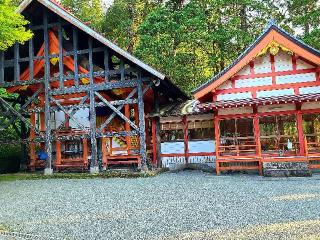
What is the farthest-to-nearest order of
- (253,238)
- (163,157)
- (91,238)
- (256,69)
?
(163,157), (256,69), (91,238), (253,238)

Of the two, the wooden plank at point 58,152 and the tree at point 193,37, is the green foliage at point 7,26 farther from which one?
the tree at point 193,37

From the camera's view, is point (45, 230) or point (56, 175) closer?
point (45, 230)

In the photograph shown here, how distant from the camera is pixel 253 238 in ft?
19.0

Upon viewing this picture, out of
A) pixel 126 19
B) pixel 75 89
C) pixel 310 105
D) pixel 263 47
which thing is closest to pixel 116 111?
pixel 75 89

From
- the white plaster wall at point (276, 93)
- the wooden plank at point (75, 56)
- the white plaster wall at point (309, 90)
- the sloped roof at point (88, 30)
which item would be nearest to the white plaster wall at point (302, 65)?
the white plaster wall at point (309, 90)

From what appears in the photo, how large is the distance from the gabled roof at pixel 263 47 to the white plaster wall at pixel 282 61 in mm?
697

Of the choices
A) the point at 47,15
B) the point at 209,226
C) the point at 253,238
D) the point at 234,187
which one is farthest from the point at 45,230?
the point at 47,15

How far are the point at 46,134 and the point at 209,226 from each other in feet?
39.5

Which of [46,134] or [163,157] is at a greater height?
[46,134]

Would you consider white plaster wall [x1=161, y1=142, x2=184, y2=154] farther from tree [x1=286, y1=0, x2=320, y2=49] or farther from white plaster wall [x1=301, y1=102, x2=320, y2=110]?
tree [x1=286, y1=0, x2=320, y2=49]

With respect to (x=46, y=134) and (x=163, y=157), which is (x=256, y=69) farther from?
(x=46, y=134)

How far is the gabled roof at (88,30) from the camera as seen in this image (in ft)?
48.8

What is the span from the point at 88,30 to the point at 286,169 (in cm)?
1049

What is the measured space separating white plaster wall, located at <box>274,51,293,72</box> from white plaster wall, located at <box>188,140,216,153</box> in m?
5.09
